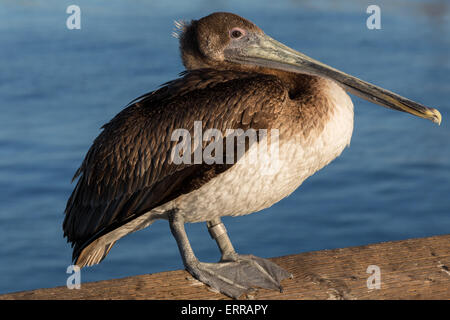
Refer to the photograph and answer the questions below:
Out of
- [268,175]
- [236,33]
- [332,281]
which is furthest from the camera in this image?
[236,33]

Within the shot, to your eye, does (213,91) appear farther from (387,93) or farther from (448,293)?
(448,293)

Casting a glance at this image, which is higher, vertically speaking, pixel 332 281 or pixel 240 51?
pixel 240 51

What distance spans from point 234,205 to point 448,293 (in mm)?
810

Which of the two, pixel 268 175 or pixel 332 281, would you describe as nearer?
pixel 268 175

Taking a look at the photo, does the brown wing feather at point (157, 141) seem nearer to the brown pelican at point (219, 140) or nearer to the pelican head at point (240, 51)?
the brown pelican at point (219, 140)

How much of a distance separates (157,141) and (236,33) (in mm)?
537

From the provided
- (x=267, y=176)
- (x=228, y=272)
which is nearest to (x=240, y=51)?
(x=267, y=176)

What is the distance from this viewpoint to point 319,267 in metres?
2.60

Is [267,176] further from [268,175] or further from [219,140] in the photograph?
[219,140]

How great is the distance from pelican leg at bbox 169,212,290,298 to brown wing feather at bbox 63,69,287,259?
0.16 metres

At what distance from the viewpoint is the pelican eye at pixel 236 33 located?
8.70ft

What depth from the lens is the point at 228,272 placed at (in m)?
2.56

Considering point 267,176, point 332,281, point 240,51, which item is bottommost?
point 332,281

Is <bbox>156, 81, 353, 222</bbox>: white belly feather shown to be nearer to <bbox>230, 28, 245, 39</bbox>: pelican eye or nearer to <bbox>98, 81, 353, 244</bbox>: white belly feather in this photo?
<bbox>98, 81, 353, 244</bbox>: white belly feather
